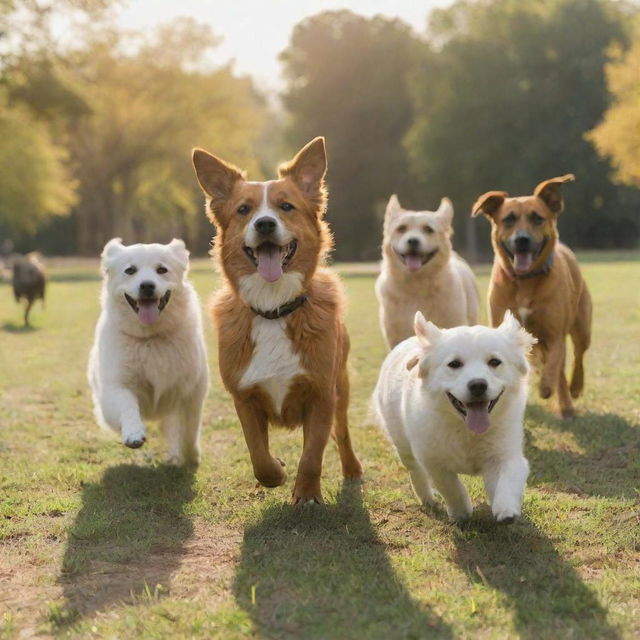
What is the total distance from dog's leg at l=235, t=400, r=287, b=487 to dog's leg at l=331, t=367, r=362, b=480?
2.61 feet

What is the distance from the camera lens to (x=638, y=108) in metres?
34.0

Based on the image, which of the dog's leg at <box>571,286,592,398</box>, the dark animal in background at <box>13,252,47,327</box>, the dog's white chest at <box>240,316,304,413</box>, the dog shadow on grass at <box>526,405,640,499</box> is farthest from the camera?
the dark animal in background at <box>13,252,47,327</box>

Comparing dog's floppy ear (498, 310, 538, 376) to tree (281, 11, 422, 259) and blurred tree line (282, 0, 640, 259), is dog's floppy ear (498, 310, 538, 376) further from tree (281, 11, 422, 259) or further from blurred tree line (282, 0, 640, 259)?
tree (281, 11, 422, 259)

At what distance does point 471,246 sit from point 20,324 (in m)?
32.4

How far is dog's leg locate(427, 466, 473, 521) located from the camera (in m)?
4.83

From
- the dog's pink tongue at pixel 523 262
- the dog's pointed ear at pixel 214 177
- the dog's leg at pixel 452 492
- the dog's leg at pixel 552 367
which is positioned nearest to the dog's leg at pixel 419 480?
the dog's leg at pixel 452 492

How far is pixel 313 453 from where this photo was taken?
5266mm

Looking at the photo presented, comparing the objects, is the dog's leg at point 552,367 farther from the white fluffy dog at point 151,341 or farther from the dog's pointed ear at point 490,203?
the white fluffy dog at point 151,341

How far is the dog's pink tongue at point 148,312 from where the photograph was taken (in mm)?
6102

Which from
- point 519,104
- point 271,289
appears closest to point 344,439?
point 271,289

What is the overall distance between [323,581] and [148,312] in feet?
8.60

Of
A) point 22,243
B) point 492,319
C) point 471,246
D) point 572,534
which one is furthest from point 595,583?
point 22,243

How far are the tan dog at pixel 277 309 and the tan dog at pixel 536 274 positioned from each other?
8.98 ft

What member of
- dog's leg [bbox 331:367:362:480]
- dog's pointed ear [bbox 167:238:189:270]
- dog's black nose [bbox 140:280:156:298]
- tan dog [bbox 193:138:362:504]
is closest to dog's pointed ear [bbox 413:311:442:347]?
tan dog [bbox 193:138:362:504]
